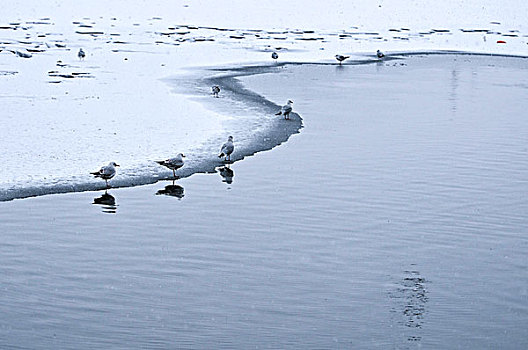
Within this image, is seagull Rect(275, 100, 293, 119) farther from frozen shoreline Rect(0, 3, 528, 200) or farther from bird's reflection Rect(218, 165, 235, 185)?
bird's reflection Rect(218, 165, 235, 185)

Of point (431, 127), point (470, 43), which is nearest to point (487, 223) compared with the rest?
point (431, 127)

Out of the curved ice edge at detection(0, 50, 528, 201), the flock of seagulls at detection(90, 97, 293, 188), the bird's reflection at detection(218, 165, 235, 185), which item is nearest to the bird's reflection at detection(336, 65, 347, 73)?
the curved ice edge at detection(0, 50, 528, 201)

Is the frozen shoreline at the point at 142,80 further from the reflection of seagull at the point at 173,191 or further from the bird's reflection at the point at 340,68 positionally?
the bird's reflection at the point at 340,68

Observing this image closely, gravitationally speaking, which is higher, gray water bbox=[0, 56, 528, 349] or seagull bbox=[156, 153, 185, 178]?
seagull bbox=[156, 153, 185, 178]

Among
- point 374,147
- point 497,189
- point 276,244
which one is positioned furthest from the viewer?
point 374,147

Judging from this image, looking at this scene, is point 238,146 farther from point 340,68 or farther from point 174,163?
point 340,68

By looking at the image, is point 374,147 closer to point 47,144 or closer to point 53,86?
point 47,144

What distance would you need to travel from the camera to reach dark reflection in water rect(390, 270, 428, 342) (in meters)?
11.8

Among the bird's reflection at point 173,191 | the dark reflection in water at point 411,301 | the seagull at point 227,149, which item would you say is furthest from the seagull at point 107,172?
the dark reflection in water at point 411,301

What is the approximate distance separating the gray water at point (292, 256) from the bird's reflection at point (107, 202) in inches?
3.2

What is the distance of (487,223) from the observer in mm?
16500

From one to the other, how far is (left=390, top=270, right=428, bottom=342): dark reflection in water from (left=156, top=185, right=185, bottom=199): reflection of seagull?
6.35 m

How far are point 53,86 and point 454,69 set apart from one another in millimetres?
22632

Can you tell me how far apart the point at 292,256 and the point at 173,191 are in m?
4.96
